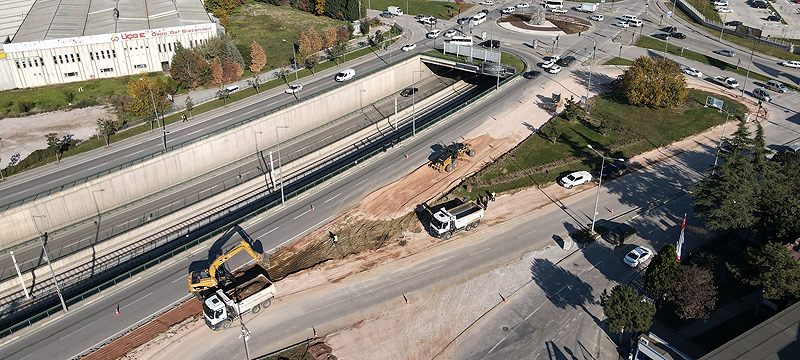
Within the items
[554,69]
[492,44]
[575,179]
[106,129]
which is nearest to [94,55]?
[106,129]

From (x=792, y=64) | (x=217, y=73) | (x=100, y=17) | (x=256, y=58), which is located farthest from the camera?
(x=100, y=17)

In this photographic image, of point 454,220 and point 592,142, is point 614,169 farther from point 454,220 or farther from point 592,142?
point 454,220

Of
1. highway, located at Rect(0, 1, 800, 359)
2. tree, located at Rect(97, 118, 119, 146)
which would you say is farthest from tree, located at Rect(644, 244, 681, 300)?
tree, located at Rect(97, 118, 119, 146)

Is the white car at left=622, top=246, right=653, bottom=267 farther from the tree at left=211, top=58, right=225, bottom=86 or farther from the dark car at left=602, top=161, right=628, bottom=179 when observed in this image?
the tree at left=211, top=58, right=225, bottom=86

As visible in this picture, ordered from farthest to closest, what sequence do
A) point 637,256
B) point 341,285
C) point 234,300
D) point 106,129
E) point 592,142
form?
point 592,142
point 106,129
point 637,256
point 341,285
point 234,300

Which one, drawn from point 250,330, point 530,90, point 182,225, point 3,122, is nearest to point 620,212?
point 530,90

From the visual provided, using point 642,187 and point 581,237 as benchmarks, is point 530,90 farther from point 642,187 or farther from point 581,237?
point 581,237
